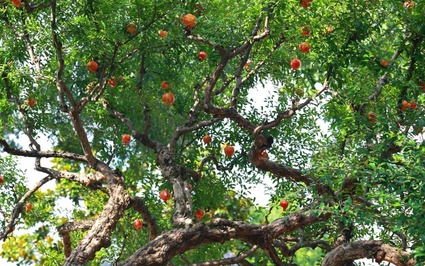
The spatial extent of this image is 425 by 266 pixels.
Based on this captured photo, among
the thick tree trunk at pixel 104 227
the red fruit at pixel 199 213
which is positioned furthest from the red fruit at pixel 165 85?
the red fruit at pixel 199 213

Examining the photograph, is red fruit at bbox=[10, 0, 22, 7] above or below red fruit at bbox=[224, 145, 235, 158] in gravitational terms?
above

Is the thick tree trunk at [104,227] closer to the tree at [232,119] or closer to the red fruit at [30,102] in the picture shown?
the tree at [232,119]

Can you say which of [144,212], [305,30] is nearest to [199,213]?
[144,212]

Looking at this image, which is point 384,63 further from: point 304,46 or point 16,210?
point 16,210

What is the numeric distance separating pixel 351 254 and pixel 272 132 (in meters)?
2.92

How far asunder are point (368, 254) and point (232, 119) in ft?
8.25

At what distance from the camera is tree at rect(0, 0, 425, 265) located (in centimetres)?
855

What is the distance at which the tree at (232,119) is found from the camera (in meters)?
8.55

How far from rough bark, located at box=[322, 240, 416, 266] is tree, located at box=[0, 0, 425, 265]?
0.02 metres

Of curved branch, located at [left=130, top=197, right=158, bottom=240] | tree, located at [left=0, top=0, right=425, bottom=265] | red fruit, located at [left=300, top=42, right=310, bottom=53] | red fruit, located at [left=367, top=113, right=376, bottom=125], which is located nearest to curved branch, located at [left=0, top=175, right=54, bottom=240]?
tree, located at [left=0, top=0, right=425, bottom=265]

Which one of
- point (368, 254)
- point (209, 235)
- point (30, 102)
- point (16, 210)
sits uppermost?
point (30, 102)

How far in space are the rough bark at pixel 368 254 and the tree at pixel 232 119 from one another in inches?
0.6

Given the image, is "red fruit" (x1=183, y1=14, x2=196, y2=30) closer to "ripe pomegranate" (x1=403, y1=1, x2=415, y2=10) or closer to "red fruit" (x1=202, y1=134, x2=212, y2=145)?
"red fruit" (x1=202, y1=134, x2=212, y2=145)

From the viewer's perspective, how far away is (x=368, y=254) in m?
8.62
